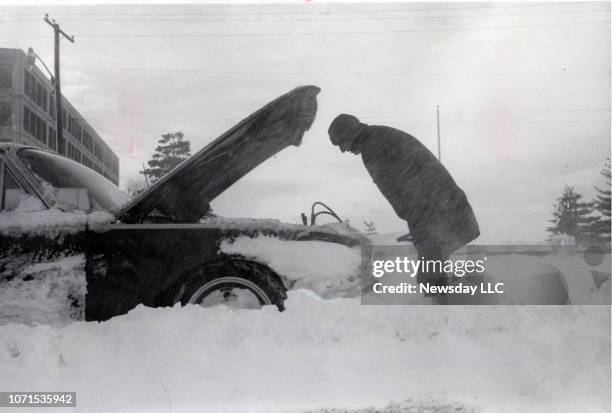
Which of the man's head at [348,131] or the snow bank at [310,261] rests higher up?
the man's head at [348,131]

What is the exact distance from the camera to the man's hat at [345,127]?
10.3 ft

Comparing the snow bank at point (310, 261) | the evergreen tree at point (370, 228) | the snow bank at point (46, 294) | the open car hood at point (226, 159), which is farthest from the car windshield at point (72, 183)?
the evergreen tree at point (370, 228)

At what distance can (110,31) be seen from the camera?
10.2 feet

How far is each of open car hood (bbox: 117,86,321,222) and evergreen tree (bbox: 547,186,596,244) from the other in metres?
1.50

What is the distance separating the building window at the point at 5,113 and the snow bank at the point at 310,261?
1391 mm

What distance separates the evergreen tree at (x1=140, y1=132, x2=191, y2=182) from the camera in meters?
3.12

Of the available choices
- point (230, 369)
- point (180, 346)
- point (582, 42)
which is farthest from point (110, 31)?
point (582, 42)

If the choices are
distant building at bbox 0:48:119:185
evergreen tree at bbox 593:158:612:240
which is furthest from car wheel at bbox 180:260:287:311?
evergreen tree at bbox 593:158:612:240

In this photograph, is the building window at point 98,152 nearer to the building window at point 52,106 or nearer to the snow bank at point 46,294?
the building window at point 52,106

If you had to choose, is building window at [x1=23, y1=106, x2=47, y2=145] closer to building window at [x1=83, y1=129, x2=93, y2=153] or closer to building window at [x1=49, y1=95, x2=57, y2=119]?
building window at [x1=49, y1=95, x2=57, y2=119]

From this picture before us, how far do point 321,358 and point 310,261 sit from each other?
556mm

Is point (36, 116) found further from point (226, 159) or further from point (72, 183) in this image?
point (226, 159)

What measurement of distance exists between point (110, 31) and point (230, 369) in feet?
6.65

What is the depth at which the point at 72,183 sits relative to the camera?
11.2 ft
